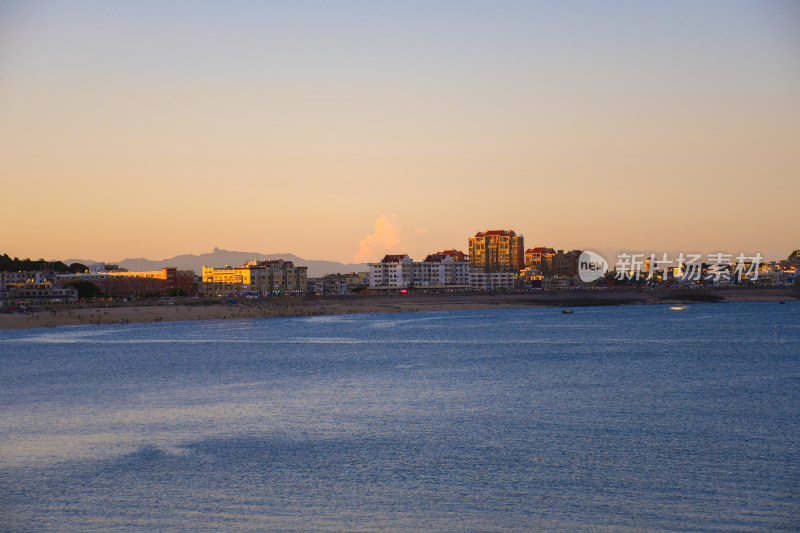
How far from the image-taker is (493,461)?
2691 centimetres

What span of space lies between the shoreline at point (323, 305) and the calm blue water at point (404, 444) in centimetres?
6685

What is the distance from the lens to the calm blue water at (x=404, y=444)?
21562mm

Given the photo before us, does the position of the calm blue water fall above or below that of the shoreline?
below

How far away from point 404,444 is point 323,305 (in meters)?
147

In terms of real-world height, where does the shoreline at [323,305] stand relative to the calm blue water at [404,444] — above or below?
above

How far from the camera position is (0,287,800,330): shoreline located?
418 ft

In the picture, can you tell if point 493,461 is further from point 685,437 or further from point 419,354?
point 419,354

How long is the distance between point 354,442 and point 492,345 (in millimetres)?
49545

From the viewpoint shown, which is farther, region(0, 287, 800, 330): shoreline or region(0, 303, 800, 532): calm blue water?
region(0, 287, 800, 330): shoreline

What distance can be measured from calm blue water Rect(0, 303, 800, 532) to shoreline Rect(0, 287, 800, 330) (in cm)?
6685

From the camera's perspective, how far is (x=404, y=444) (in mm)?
29609

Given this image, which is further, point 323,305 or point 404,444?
point 323,305

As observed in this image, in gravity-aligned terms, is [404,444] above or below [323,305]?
below

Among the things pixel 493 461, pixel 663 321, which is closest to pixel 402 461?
pixel 493 461
